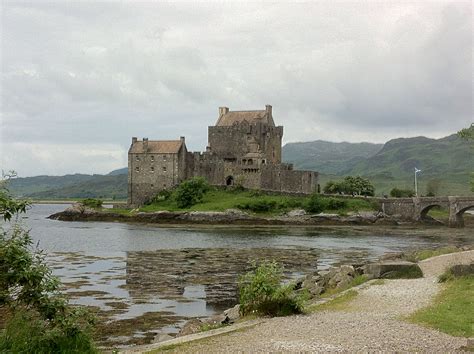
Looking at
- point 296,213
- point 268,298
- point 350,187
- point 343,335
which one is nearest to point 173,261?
point 268,298

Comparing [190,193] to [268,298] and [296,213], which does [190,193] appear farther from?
[268,298]

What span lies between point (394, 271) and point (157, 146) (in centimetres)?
8394

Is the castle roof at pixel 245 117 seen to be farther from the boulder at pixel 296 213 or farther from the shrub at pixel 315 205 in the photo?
the boulder at pixel 296 213

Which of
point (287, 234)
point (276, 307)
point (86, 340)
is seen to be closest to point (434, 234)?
point (287, 234)

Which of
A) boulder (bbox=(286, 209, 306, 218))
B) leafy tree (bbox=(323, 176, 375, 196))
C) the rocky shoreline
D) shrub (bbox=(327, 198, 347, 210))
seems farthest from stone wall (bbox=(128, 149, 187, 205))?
leafy tree (bbox=(323, 176, 375, 196))

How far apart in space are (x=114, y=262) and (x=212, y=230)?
35919mm

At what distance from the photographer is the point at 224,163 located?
108 metres

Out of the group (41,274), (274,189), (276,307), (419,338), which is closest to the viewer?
(41,274)

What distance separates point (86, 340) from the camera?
45.3ft

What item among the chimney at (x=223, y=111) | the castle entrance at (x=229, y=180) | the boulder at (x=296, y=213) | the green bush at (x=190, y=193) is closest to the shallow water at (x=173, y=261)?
the boulder at (x=296, y=213)

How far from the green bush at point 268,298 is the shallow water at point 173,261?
4.05 meters

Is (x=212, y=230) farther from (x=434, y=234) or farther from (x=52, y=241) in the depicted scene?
(x=434, y=234)

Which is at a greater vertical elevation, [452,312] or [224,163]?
[224,163]

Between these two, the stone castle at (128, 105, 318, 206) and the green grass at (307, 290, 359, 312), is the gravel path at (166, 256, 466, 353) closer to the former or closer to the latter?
the green grass at (307, 290, 359, 312)
